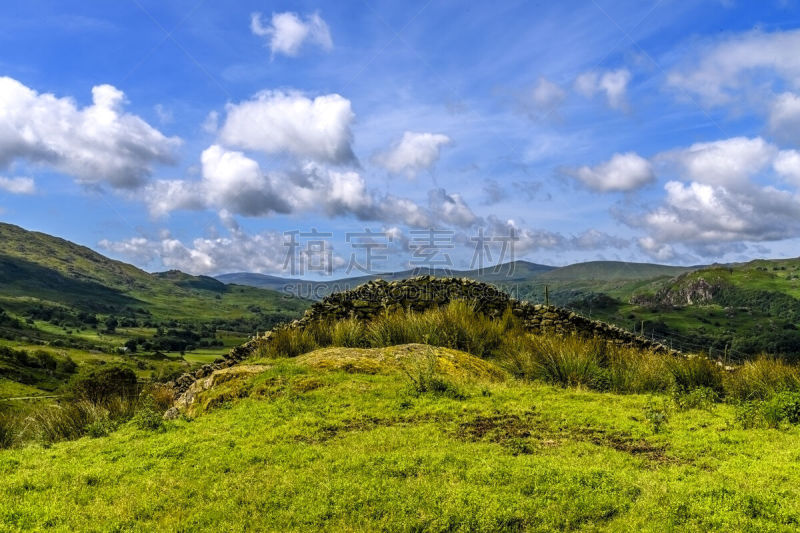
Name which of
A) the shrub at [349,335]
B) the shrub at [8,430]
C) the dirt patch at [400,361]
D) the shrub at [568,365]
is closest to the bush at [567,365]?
the shrub at [568,365]

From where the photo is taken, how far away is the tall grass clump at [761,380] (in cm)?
1098

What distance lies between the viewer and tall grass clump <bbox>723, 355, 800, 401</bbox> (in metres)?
11.0

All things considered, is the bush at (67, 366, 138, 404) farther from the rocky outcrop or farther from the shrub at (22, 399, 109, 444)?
the rocky outcrop

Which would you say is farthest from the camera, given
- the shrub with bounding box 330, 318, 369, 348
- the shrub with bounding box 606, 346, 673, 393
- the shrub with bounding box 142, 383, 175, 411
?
the shrub with bounding box 330, 318, 369, 348

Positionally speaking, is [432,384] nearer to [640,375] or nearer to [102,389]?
[640,375]

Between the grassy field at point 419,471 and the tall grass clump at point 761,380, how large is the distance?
1.73 meters

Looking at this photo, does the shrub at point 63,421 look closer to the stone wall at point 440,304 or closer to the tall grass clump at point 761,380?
the stone wall at point 440,304

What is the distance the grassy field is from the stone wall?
8.75m

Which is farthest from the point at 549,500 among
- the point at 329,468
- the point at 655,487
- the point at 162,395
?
the point at 162,395

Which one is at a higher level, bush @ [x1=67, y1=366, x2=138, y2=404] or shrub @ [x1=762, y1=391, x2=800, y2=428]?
shrub @ [x1=762, y1=391, x2=800, y2=428]

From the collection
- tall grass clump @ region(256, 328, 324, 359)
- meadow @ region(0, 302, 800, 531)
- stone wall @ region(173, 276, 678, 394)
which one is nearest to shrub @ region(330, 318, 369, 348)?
tall grass clump @ region(256, 328, 324, 359)

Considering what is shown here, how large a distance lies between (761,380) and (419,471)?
9.56 m

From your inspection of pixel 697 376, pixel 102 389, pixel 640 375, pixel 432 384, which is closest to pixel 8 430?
pixel 102 389

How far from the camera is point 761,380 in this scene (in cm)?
1158
